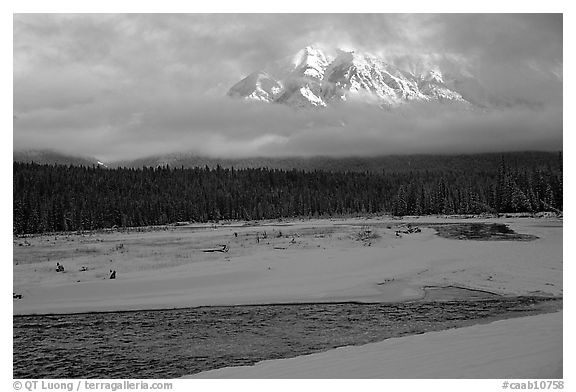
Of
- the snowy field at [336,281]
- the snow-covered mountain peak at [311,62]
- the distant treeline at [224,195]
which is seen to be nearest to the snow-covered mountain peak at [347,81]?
the snow-covered mountain peak at [311,62]

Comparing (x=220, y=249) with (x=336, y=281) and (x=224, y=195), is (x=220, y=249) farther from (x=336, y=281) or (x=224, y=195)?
(x=224, y=195)

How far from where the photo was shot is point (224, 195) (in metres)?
31.9

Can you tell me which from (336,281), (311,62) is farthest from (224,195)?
(311,62)

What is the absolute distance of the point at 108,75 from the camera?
9.30 m

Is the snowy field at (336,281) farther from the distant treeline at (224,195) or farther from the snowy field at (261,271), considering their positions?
the distant treeline at (224,195)

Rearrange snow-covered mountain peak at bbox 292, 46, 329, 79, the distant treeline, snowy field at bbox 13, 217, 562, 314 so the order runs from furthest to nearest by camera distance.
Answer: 1. the distant treeline
2. snow-covered mountain peak at bbox 292, 46, 329, 79
3. snowy field at bbox 13, 217, 562, 314

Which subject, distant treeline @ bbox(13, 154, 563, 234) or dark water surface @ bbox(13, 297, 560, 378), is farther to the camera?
distant treeline @ bbox(13, 154, 563, 234)

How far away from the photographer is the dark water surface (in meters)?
6.56

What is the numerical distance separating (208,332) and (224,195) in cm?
2462

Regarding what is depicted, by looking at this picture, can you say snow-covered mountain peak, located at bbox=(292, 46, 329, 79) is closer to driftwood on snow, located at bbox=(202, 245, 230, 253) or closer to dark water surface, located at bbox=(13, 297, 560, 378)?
dark water surface, located at bbox=(13, 297, 560, 378)

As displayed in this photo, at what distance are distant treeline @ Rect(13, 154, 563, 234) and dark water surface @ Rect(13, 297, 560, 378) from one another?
2113 millimetres

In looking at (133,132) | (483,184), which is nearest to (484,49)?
(133,132)

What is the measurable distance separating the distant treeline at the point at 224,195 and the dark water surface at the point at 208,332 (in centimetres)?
211

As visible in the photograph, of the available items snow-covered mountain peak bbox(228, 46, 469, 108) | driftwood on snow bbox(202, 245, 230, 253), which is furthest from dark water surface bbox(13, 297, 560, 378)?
driftwood on snow bbox(202, 245, 230, 253)
